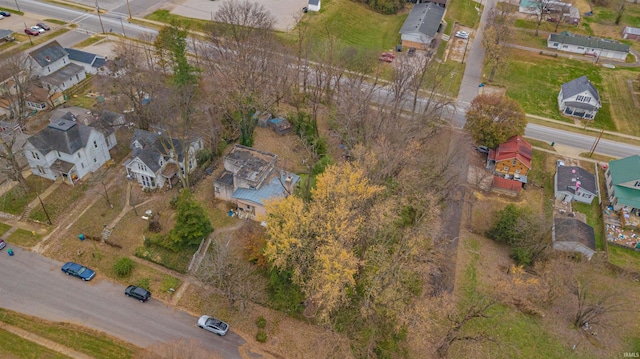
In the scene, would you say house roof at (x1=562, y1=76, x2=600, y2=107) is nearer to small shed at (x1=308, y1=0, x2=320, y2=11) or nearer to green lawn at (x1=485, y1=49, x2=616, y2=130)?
green lawn at (x1=485, y1=49, x2=616, y2=130)

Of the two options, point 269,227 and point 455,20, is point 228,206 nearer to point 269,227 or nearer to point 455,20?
point 269,227

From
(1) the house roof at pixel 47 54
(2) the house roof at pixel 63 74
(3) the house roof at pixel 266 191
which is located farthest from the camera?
(1) the house roof at pixel 47 54

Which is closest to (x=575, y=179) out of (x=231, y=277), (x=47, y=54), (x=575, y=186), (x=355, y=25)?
(x=575, y=186)

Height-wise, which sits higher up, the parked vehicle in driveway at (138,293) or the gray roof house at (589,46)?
the gray roof house at (589,46)

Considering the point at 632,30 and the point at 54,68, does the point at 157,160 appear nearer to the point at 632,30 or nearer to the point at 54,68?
the point at 54,68

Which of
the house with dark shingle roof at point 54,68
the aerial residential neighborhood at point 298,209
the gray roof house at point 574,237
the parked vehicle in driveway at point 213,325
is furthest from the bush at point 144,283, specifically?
the gray roof house at point 574,237

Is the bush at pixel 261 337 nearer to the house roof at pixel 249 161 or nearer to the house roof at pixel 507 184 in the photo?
the house roof at pixel 249 161
